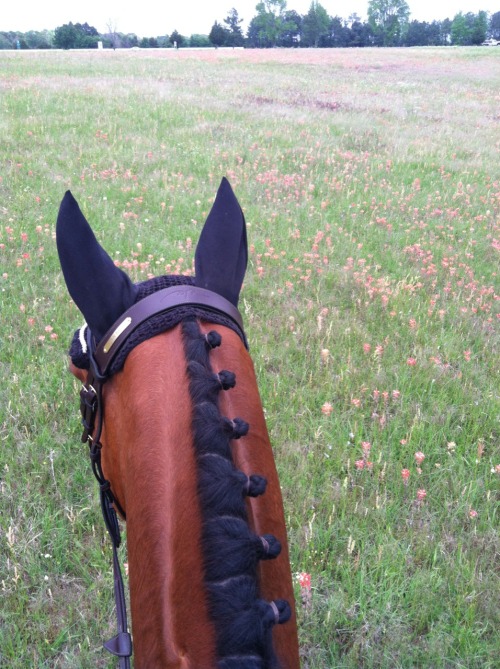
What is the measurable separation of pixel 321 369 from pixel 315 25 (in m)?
108

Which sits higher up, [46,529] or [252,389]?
[252,389]

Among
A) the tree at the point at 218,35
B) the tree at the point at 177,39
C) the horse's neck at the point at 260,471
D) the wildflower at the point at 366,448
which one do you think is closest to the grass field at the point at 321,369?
the wildflower at the point at 366,448

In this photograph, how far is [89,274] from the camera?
142cm

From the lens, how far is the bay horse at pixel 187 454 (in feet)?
3.33

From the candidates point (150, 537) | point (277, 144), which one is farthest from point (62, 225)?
point (277, 144)

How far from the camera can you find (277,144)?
1277 cm

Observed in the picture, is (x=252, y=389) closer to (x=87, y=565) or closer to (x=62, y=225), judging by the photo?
(x=62, y=225)

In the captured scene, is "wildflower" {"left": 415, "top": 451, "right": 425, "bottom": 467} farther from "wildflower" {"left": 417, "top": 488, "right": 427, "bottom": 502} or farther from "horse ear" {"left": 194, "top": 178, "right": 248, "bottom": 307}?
"horse ear" {"left": 194, "top": 178, "right": 248, "bottom": 307}

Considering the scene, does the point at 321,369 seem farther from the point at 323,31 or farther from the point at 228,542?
the point at 323,31

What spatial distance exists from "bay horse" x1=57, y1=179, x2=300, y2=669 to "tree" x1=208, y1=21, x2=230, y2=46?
9629cm

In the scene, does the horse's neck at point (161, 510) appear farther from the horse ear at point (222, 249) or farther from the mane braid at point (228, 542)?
the horse ear at point (222, 249)

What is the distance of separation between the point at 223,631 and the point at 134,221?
724 centimetres

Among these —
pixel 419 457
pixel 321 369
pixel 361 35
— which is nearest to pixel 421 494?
pixel 419 457

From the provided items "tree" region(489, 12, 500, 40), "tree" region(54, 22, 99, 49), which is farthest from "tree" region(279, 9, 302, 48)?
"tree" region(54, 22, 99, 49)
